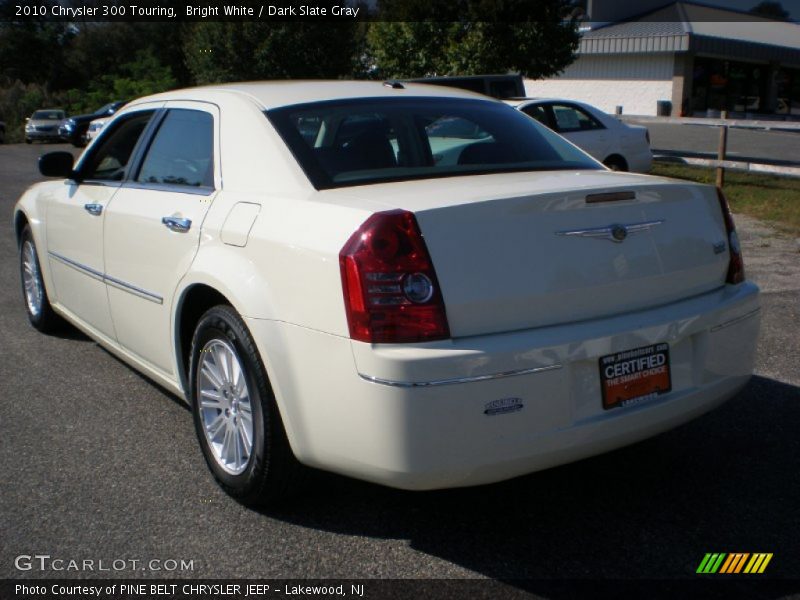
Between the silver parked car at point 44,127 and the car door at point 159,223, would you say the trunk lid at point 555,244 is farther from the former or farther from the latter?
the silver parked car at point 44,127

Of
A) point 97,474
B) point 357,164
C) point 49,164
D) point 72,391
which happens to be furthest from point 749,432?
point 49,164

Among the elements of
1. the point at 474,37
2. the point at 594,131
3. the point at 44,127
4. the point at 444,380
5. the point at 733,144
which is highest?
the point at 474,37

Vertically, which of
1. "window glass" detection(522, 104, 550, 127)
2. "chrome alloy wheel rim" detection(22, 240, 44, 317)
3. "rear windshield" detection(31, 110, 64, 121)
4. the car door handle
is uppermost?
the car door handle

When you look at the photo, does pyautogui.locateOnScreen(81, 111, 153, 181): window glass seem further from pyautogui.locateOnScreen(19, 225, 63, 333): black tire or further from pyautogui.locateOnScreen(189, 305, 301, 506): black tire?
pyautogui.locateOnScreen(189, 305, 301, 506): black tire

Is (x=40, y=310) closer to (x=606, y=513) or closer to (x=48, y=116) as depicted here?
(x=606, y=513)

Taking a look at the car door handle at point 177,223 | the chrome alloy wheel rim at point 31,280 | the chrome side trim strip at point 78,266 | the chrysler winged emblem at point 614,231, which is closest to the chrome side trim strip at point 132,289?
the chrome side trim strip at point 78,266

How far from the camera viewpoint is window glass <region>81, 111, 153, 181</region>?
15.6 ft

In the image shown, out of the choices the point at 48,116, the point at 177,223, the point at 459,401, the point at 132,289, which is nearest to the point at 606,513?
the point at 459,401

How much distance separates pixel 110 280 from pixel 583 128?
1003 cm

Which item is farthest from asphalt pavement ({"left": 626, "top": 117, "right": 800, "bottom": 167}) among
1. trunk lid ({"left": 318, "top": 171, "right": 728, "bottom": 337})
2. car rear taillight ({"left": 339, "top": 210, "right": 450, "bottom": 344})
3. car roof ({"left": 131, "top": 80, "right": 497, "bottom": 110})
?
car rear taillight ({"left": 339, "top": 210, "right": 450, "bottom": 344})

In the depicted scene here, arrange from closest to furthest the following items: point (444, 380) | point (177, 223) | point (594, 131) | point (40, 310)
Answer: point (444, 380)
point (177, 223)
point (40, 310)
point (594, 131)

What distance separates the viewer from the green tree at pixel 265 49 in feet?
88.8

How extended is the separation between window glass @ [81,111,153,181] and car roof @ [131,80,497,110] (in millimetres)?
283

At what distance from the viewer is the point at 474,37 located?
1925cm
